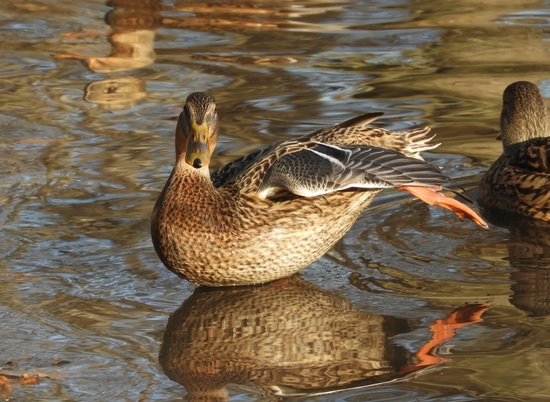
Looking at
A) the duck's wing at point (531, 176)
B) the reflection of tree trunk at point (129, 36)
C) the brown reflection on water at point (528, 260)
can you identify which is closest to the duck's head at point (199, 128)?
the brown reflection on water at point (528, 260)

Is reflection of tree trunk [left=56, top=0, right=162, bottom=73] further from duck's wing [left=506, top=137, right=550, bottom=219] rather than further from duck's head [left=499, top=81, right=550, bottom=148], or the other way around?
duck's wing [left=506, top=137, right=550, bottom=219]

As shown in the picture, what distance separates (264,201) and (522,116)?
2950 mm

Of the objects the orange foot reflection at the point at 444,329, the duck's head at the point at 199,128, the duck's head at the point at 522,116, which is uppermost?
the duck's head at the point at 199,128

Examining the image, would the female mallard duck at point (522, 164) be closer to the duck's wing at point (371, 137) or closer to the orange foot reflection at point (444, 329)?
the duck's wing at point (371, 137)

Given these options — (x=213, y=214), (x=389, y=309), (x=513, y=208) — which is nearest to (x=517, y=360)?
(x=389, y=309)

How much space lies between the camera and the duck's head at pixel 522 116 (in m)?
9.16

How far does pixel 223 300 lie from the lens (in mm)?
6777

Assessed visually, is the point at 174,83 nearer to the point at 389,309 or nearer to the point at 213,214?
the point at 213,214

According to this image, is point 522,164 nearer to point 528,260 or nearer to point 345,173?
point 528,260

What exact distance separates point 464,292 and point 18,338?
7.46 ft

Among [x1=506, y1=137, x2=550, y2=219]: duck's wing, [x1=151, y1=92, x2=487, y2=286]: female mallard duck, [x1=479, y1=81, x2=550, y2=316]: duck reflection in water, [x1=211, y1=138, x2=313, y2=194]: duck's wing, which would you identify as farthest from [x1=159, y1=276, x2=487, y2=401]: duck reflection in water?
[x1=506, y1=137, x2=550, y2=219]: duck's wing

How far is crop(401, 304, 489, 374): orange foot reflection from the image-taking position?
571cm

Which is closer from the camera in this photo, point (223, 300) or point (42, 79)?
point (223, 300)

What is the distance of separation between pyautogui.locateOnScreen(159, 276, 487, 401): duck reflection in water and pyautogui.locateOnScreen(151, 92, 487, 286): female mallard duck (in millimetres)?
206
